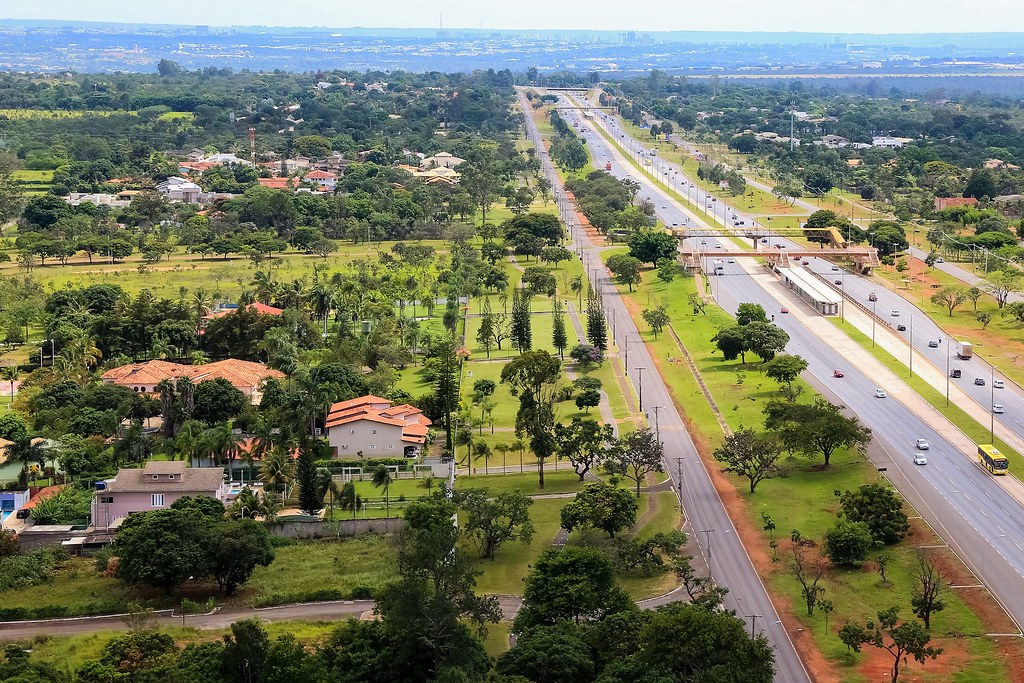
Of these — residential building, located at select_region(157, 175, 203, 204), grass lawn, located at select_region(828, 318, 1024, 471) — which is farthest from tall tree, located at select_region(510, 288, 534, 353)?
residential building, located at select_region(157, 175, 203, 204)

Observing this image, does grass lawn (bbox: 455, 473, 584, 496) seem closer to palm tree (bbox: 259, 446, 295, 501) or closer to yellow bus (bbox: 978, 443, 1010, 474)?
palm tree (bbox: 259, 446, 295, 501)

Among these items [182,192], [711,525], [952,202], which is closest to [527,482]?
[711,525]

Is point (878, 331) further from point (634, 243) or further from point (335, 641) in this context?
point (335, 641)

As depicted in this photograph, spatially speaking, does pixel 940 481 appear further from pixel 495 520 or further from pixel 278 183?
pixel 278 183

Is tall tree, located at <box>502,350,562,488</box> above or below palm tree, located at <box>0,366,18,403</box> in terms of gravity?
above

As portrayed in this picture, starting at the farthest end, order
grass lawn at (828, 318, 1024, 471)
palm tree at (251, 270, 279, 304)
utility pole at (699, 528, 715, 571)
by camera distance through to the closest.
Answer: palm tree at (251, 270, 279, 304) → grass lawn at (828, 318, 1024, 471) → utility pole at (699, 528, 715, 571)

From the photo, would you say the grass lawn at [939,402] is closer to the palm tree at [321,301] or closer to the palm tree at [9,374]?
the palm tree at [321,301]
